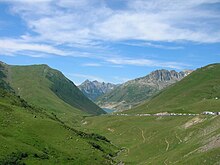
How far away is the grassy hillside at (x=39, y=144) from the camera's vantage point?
294ft

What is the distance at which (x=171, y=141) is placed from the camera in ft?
374

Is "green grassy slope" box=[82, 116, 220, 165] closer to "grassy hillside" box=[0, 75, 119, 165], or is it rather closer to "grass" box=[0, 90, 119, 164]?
"grassy hillside" box=[0, 75, 119, 165]

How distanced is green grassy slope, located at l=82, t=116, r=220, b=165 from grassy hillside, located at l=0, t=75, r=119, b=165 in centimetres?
1099

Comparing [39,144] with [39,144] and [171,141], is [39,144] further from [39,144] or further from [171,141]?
[171,141]

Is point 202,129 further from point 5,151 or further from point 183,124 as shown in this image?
point 5,151

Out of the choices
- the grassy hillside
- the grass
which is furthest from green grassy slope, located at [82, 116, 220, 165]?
the grass

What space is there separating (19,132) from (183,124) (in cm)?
6020

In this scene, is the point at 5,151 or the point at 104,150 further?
the point at 104,150

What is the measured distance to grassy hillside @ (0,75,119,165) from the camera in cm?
8970

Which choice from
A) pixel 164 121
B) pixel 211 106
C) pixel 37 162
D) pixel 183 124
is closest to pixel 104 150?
pixel 183 124

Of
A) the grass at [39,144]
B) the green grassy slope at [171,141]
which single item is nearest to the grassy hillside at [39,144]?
the grass at [39,144]

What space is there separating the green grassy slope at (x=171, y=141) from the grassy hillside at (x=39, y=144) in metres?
11.0

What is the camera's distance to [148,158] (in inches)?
4210

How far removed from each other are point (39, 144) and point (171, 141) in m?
41.3
